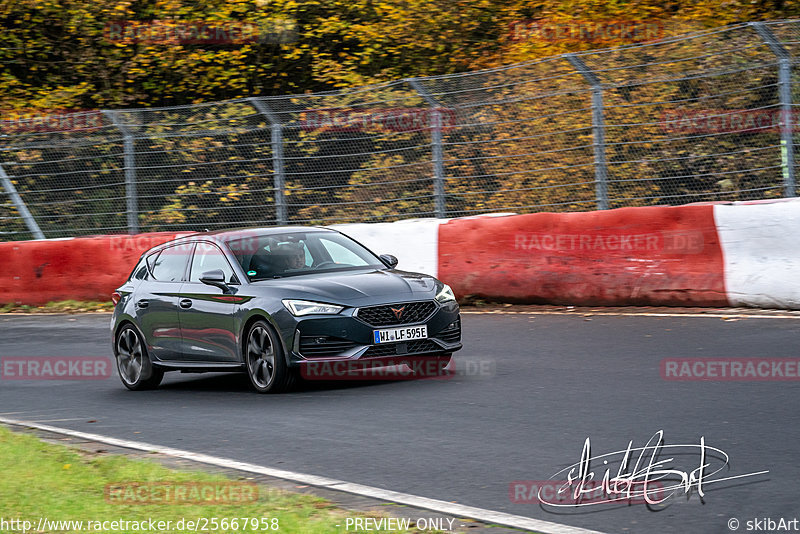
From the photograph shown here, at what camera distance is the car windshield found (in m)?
10.8

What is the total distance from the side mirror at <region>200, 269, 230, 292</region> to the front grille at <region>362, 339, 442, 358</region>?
153 centimetres

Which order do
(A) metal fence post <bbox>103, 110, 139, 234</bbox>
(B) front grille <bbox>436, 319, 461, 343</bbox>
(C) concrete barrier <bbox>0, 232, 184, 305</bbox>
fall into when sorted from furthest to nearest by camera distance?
(A) metal fence post <bbox>103, 110, 139, 234</bbox>, (C) concrete barrier <bbox>0, 232, 184, 305</bbox>, (B) front grille <bbox>436, 319, 461, 343</bbox>

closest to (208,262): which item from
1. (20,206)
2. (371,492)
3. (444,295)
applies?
(444,295)

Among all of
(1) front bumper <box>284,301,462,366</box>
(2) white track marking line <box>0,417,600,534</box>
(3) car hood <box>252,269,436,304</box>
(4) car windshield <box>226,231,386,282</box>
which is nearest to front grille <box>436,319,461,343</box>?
(3) car hood <box>252,269,436,304</box>

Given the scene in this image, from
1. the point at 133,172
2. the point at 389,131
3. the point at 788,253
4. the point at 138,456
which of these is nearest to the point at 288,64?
the point at 133,172

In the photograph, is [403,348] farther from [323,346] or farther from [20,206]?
[20,206]

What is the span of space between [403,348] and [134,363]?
312 centimetres

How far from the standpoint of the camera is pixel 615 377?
1001cm

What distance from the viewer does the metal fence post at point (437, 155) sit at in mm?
17359

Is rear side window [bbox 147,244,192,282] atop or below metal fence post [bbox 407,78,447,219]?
below

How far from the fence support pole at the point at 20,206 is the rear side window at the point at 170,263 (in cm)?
969

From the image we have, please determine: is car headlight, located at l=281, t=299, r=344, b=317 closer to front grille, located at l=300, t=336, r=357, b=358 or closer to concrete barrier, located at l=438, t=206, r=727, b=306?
front grille, located at l=300, t=336, r=357, b=358

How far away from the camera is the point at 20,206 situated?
69.3 feet

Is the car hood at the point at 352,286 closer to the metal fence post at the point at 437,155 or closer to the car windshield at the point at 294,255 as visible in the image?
the car windshield at the point at 294,255
